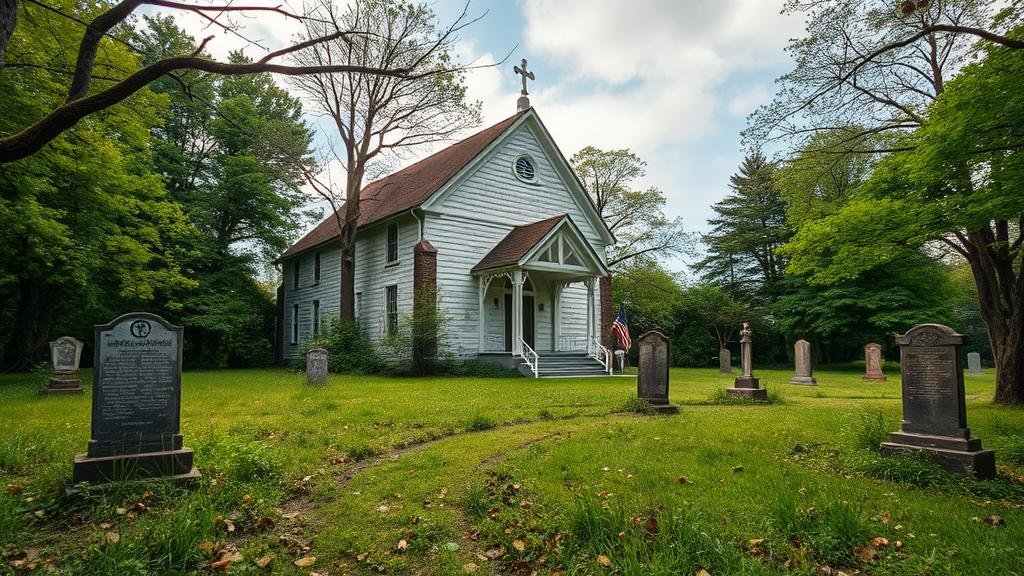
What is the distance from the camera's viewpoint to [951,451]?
6.18 meters

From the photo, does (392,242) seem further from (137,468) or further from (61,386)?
(137,468)

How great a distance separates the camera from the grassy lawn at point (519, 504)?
12.2ft

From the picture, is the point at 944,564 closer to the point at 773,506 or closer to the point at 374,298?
the point at 773,506

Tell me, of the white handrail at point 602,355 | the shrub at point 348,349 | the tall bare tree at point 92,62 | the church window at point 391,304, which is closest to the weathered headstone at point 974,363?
the white handrail at point 602,355

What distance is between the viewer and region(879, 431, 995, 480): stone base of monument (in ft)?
19.6

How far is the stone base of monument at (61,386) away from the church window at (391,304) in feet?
31.4

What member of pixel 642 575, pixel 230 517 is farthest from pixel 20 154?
pixel 642 575

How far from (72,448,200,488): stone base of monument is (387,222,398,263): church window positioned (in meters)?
16.6

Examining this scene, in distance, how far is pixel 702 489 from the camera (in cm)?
510

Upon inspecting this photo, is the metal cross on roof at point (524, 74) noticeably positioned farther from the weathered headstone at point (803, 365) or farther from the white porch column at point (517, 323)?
the weathered headstone at point (803, 365)

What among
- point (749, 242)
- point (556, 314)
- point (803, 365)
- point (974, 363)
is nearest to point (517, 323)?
point (556, 314)

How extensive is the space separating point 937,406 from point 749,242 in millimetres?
38194

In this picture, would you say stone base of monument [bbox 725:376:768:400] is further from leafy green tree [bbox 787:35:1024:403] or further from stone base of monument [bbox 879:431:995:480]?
stone base of monument [bbox 879:431:995:480]

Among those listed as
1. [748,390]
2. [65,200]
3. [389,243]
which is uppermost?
[65,200]
